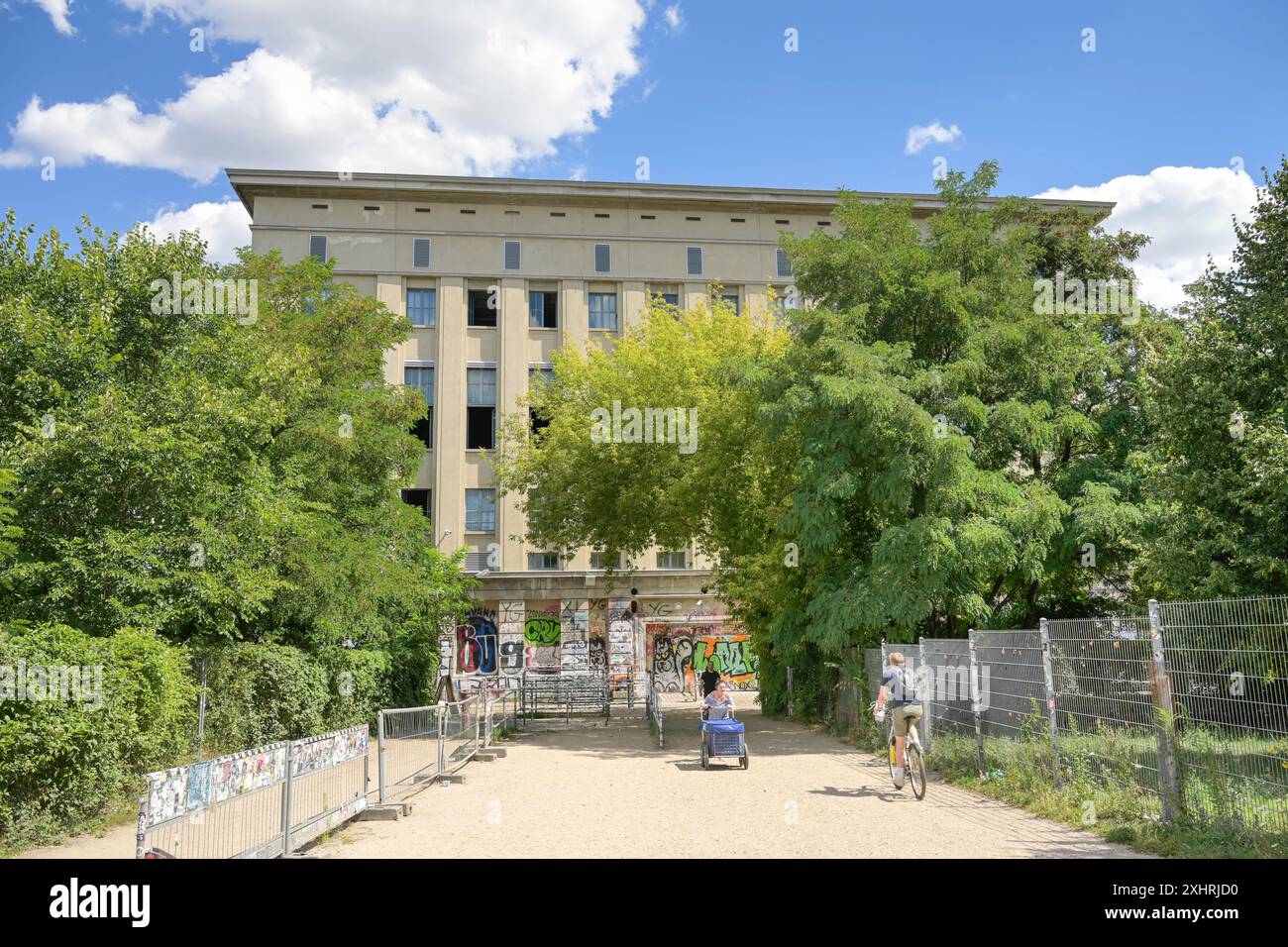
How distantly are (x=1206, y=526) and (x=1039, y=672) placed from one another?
5.28m

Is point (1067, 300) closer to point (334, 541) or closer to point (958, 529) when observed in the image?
point (958, 529)

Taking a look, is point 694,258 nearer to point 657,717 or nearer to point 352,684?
point 657,717

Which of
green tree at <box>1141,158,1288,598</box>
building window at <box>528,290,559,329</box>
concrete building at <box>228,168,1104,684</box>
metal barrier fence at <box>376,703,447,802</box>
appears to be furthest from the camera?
building window at <box>528,290,559,329</box>

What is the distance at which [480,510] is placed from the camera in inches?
1732

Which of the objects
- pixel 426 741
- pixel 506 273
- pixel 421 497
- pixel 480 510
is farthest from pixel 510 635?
pixel 426 741

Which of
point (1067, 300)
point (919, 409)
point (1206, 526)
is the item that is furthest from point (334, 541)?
point (1067, 300)

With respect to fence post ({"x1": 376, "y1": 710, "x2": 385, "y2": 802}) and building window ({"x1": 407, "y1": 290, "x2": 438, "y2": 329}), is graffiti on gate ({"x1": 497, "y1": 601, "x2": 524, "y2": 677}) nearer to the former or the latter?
building window ({"x1": 407, "y1": 290, "x2": 438, "y2": 329})

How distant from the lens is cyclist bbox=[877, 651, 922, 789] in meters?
12.7

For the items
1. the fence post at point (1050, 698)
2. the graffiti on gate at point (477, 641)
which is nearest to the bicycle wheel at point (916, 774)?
the fence post at point (1050, 698)

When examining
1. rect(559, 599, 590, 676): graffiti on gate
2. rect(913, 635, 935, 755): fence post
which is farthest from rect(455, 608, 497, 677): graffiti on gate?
rect(913, 635, 935, 755): fence post

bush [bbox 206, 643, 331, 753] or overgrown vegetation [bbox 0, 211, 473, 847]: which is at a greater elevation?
overgrown vegetation [bbox 0, 211, 473, 847]

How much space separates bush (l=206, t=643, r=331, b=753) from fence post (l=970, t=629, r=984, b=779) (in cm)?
1267

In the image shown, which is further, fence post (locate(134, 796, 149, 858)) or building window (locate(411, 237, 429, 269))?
building window (locate(411, 237, 429, 269))

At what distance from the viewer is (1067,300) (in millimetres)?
26125
